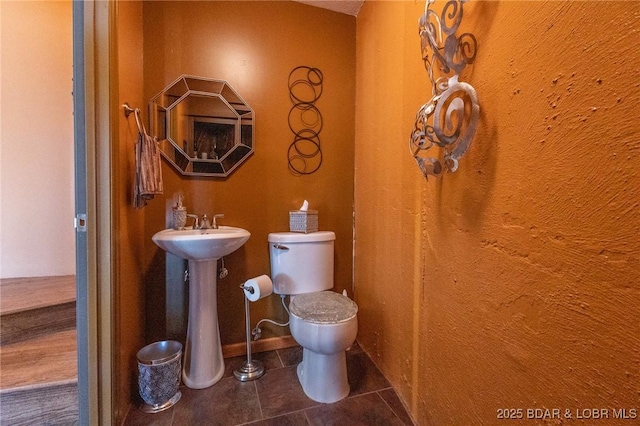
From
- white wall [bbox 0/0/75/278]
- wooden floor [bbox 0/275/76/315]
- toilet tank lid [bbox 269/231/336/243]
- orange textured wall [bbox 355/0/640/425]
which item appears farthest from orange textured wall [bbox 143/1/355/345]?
white wall [bbox 0/0/75/278]

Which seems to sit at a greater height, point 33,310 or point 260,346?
point 33,310

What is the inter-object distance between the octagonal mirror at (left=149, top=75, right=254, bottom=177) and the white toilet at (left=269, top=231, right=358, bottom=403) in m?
0.60

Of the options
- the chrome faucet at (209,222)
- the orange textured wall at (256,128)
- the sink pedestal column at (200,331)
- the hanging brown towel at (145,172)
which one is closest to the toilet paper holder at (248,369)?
the sink pedestal column at (200,331)

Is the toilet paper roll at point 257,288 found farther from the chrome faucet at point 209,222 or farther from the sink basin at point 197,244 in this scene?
the chrome faucet at point 209,222

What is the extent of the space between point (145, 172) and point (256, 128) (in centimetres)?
72

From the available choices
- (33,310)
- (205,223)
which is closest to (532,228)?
(205,223)

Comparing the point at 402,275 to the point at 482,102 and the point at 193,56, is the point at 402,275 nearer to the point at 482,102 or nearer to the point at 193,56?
the point at 482,102

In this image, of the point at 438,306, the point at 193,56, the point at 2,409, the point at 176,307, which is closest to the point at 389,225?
the point at 438,306

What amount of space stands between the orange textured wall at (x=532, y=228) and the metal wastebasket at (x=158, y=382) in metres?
1.11

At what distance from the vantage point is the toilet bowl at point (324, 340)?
1.18 metres

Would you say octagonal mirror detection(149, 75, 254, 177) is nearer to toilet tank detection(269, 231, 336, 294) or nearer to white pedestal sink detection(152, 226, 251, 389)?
white pedestal sink detection(152, 226, 251, 389)

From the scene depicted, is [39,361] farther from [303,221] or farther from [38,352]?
[303,221]

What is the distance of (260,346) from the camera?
1692mm

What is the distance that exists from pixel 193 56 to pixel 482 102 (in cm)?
159
